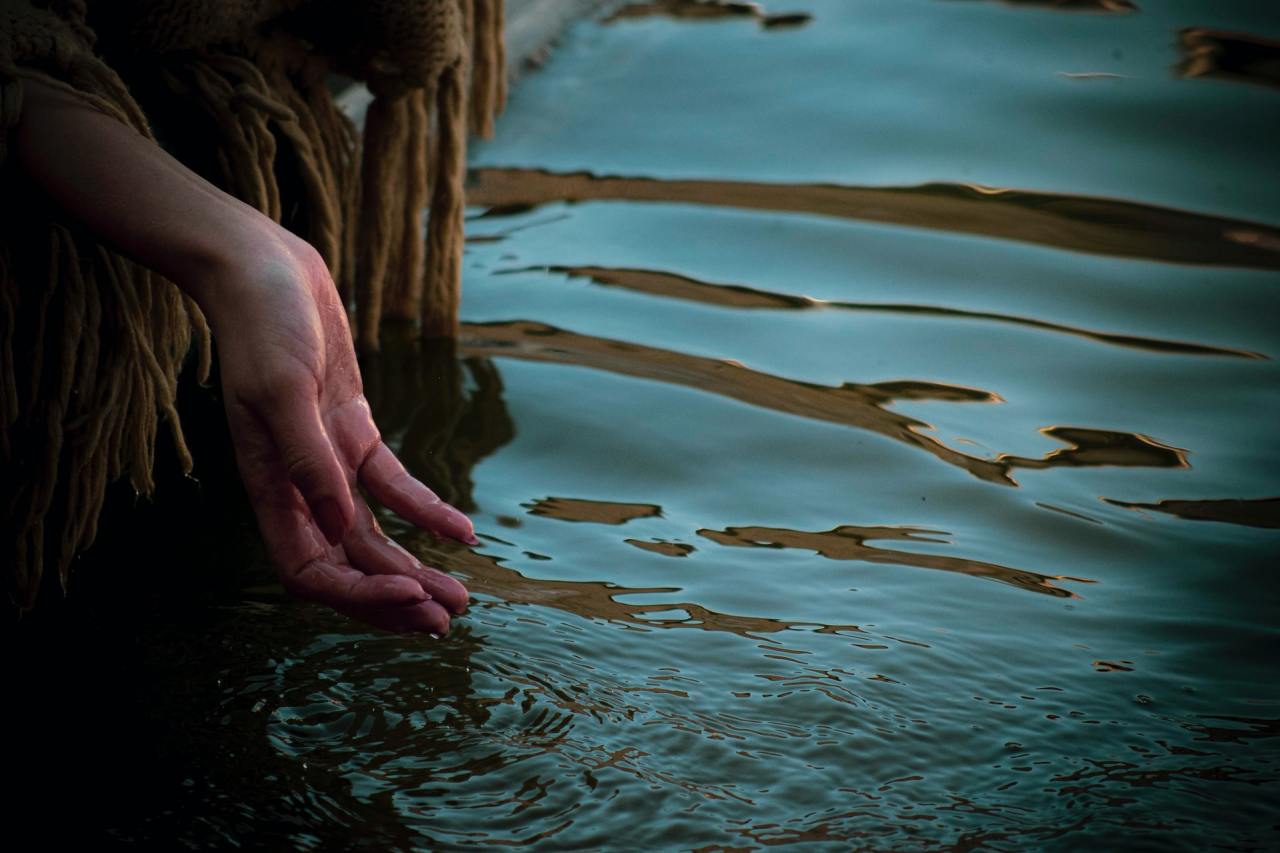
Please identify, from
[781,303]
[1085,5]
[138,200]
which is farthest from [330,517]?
[1085,5]

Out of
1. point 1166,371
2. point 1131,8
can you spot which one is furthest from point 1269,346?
point 1131,8

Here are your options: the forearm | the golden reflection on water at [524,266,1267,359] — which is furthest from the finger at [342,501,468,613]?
the golden reflection on water at [524,266,1267,359]

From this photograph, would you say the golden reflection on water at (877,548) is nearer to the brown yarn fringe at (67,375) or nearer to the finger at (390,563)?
the finger at (390,563)

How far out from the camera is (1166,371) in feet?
6.03

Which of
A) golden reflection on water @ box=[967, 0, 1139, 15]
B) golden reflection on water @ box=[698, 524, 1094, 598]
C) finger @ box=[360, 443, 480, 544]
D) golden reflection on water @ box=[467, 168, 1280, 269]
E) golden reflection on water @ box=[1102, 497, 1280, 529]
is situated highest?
golden reflection on water @ box=[967, 0, 1139, 15]

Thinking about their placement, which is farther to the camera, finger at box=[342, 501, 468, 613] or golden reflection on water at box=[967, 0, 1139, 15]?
golden reflection on water at box=[967, 0, 1139, 15]

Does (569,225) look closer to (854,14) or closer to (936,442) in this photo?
(936,442)

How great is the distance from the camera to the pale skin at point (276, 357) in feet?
3.25

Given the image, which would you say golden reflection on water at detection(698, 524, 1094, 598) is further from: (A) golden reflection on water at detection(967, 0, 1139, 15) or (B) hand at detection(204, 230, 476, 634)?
(A) golden reflection on water at detection(967, 0, 1139, 15)

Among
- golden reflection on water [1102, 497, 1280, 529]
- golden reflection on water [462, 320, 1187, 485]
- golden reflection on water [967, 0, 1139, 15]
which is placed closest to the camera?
golden reflection on water [1102, 497, 1280, 529]

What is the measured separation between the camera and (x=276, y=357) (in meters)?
0.99

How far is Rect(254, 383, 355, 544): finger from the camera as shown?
971mm

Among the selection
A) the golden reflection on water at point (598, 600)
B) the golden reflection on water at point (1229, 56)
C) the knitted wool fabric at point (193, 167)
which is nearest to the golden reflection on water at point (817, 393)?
the knitted wool fabric at point (193, 167)

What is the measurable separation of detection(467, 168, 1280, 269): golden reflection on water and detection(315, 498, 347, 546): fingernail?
1.41m
